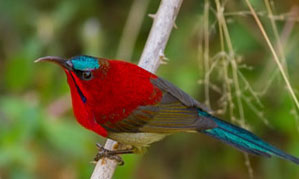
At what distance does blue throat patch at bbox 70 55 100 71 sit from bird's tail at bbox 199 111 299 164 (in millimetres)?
814

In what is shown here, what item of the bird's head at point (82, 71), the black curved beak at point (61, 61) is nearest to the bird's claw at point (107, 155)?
the bird's head at point (82, 71)

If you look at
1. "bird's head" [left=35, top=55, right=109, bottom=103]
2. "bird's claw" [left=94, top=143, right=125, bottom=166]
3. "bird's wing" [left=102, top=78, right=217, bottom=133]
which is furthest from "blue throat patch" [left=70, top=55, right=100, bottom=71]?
"bird's claw" [left=94, top=143, right=125, bottom=166]

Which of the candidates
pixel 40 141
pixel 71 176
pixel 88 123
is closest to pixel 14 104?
pixel 40 141

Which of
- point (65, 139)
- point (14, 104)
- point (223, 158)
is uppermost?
point (14, 104)

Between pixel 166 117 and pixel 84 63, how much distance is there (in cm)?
67

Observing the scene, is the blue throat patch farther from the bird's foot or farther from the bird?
the bird's foot

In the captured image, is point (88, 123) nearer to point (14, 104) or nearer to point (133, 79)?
point (133, 79)

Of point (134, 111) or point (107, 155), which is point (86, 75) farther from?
point (107, 155)

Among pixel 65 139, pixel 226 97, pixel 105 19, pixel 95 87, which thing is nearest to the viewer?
pixel 95 87

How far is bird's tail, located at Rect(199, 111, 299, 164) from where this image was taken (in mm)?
3852

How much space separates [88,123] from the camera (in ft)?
12.7

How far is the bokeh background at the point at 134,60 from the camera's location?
4652 mm

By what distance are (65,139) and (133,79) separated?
105cm

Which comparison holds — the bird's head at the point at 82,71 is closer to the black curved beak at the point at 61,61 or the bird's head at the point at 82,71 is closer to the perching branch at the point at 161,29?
the black curved beak at the point at 61,61
